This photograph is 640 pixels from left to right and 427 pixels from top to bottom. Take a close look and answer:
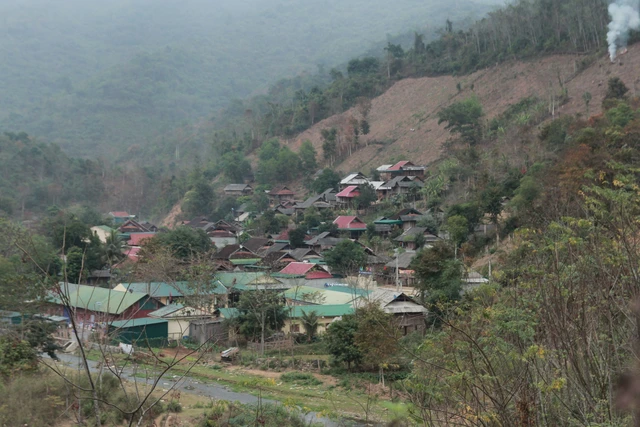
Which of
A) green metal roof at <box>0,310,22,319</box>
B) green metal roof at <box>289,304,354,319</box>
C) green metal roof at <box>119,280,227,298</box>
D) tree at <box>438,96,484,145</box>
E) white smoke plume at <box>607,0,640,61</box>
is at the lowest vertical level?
green metal roof at <box>289,304,354,319</box>

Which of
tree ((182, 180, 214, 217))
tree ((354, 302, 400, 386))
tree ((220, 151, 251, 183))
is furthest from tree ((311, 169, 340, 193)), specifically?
tree ((354, 302, 400, 386))

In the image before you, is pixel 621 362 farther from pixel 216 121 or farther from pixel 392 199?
pixel 216 121

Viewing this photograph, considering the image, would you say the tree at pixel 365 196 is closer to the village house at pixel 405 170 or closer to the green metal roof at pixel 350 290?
the village house at pixel 405 170

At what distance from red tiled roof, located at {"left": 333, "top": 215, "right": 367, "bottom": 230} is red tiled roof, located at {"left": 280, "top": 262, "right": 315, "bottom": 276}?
5.32 metres

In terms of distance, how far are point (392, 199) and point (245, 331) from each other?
1743cm

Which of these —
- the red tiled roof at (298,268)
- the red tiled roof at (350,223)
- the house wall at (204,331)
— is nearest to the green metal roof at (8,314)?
the house wall at (204,331)

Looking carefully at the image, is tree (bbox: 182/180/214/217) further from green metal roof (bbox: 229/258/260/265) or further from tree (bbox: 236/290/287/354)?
tree (bbox: 236/290/287/354)

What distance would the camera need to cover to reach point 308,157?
44.3 meters

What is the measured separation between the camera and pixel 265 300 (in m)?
18.3

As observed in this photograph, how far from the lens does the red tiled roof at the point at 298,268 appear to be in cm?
2583

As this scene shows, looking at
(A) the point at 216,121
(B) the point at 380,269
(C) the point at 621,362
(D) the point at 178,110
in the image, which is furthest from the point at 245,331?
(D) the point at 178,110

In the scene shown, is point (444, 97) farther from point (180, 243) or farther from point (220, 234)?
point (180, 243)

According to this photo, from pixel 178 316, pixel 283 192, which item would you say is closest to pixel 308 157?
pixel 283 192

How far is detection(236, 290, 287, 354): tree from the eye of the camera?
59.4 feet
